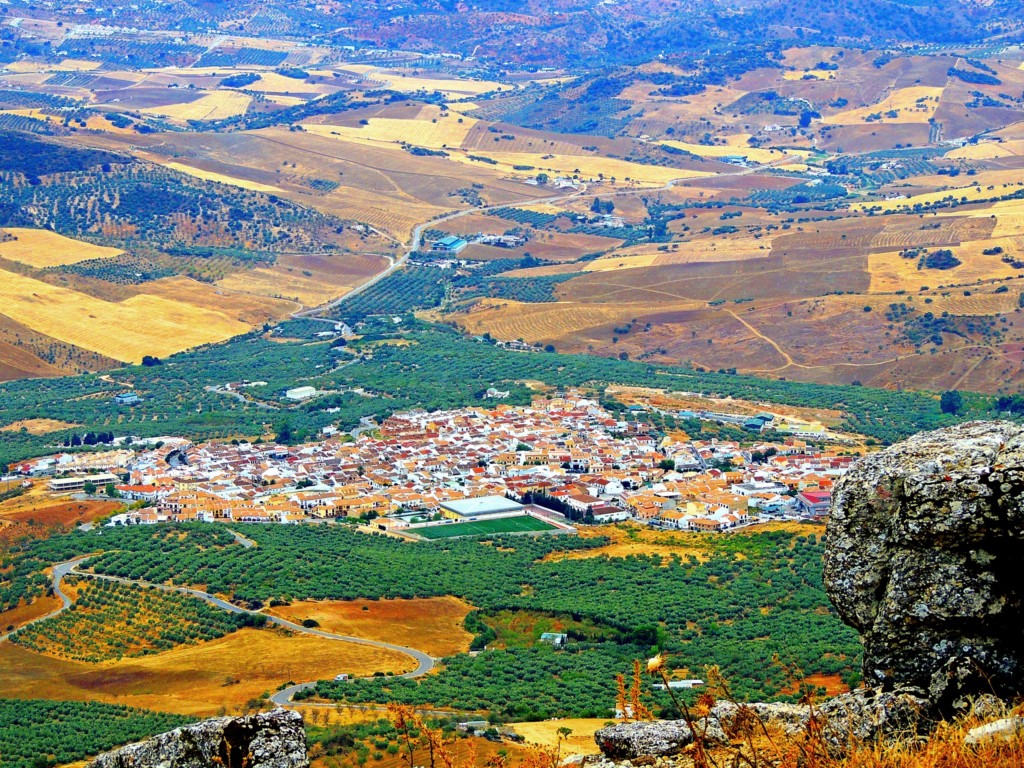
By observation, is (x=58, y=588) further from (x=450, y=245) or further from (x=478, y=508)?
(x=450, y=245)

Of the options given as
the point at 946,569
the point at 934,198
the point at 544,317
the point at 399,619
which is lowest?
the point at 544,317

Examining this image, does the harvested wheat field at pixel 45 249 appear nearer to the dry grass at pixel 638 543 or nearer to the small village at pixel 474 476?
the small village at pixel 474 476

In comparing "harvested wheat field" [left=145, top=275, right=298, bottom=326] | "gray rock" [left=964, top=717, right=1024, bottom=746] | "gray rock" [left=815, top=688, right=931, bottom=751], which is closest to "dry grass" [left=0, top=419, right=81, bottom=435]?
"harvested wheat field" [left=145, top=275, right=298, bottom=326]

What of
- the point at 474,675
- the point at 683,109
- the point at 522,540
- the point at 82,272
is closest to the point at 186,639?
the point at 474,675

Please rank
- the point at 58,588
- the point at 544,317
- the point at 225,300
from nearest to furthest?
the point at 58,588 → the point at 544,317 → the point at 225,300

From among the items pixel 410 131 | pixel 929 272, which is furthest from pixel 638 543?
pixel 410 131

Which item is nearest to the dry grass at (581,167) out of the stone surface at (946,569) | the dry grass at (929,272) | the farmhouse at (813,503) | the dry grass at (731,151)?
the dry grass at (731,151)
